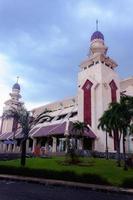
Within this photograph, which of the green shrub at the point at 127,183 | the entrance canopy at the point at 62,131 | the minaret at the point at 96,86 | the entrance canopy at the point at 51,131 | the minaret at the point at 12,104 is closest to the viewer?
the green shrub at the point at 127,183

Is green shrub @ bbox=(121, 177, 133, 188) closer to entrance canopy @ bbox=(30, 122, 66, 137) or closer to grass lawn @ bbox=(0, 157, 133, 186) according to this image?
grass lawn @ bbox=(0, 157, 133, 186)

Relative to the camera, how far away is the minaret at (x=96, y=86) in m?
57.1

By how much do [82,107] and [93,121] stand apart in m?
5.38

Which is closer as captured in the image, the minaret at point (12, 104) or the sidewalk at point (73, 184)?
the sidewalk at point (73, 184)

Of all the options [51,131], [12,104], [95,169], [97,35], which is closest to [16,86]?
[12,104]

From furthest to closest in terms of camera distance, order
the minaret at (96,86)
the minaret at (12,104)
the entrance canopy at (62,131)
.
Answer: the minaret at (12,104), the minaret at (96,86), the entrance canopy at (62,131)

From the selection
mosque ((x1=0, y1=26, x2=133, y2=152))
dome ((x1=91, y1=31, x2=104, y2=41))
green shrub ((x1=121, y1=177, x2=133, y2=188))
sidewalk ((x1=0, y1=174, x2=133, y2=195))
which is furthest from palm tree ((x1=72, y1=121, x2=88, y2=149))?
dome ((x1=91, y1=31, x2=104, y2=41))

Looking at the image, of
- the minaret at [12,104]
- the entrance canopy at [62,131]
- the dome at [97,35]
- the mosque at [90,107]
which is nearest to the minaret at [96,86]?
the mosque at [90,107]

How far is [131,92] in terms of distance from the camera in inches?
2650

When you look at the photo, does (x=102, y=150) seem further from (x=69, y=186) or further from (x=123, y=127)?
(x=69, y=186)

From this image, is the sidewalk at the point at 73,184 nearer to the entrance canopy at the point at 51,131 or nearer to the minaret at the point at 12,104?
the entrance canopy at the point at 51,131

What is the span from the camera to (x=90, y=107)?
193 ft

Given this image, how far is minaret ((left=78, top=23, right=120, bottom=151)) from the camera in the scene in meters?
57.1

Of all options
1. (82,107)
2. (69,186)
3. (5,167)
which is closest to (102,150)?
(82,107)
